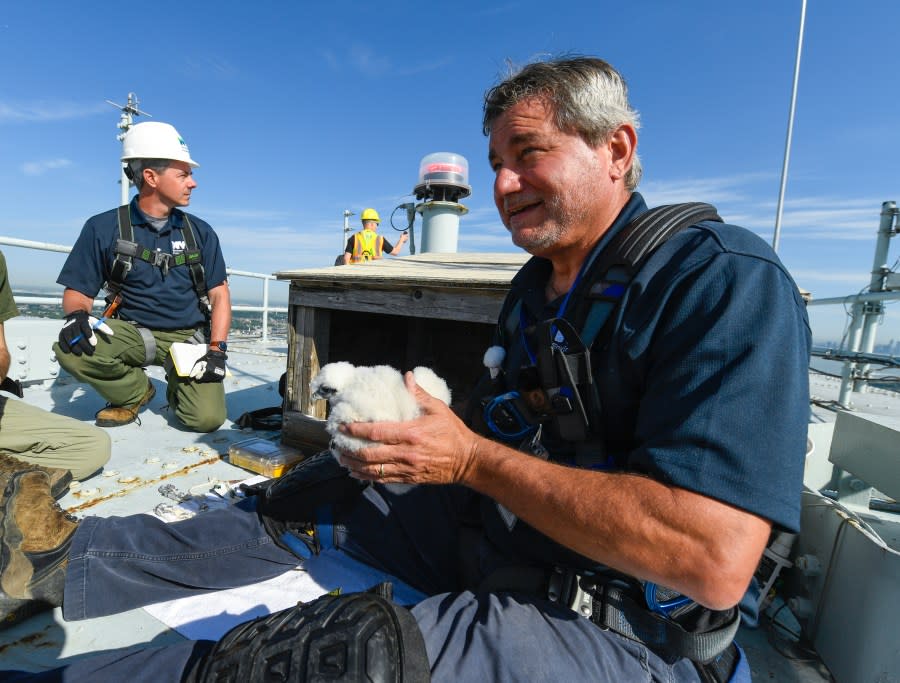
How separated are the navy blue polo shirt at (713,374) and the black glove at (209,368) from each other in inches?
128

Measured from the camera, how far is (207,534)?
169 centimetres

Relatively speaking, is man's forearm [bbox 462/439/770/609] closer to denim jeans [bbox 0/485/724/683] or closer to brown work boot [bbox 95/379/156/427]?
denim jeans [bbox 0/485/724/683]

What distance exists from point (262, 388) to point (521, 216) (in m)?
4.53

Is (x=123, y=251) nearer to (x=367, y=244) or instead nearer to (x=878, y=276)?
(x=367, y=244)

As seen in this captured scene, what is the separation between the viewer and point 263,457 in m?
2.93

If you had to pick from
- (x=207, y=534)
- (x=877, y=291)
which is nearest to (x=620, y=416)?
(x=207, y=534)

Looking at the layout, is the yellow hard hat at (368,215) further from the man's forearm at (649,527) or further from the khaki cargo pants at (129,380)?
the man's forearm at (649,527)

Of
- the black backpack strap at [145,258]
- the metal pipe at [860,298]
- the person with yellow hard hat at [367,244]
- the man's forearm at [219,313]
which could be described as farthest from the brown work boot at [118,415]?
the metal pipe at [860,298]

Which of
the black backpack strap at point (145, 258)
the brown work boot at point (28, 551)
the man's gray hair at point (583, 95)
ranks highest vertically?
the man's gray hair at point (583, 95)

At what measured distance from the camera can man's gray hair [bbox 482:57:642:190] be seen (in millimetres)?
1407

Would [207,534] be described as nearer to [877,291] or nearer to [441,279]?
[441,279]

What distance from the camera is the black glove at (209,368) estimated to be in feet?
11.6

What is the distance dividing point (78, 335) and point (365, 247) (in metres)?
5.96

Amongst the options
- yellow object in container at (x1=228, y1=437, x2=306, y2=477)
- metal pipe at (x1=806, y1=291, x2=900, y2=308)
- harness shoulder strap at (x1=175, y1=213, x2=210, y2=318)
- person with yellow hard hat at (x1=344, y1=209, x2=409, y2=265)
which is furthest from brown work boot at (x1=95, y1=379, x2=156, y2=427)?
metal pipe at (x1=806, y1=291, x2=900, y2=308)
